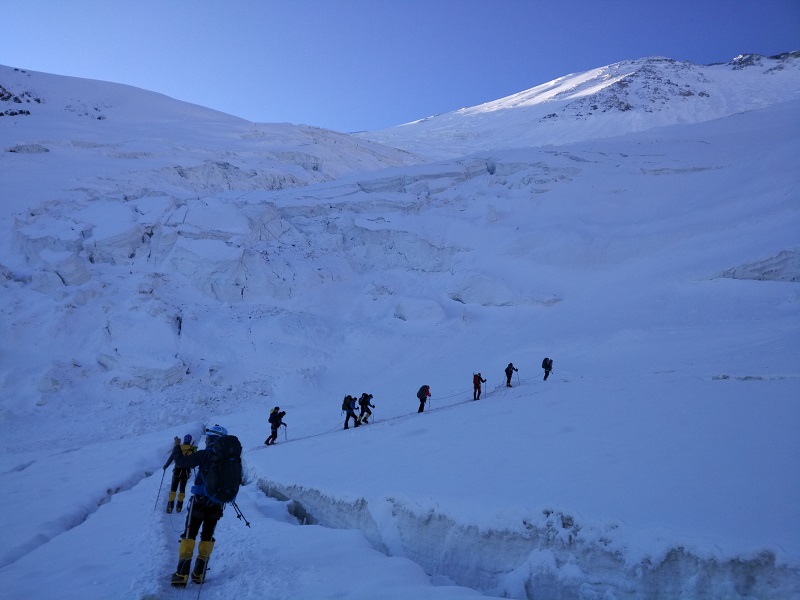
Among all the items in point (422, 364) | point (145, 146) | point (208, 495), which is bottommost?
point (422, 364)

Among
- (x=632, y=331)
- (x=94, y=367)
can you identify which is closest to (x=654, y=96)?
(x=632, y=331)

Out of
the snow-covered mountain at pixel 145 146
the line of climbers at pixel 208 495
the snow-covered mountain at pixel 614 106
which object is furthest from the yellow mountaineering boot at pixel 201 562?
the snow-covered mountain at pixel 614 106

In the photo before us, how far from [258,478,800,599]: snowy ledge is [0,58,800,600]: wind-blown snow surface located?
0.08ft

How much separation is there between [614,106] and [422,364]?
226 feet

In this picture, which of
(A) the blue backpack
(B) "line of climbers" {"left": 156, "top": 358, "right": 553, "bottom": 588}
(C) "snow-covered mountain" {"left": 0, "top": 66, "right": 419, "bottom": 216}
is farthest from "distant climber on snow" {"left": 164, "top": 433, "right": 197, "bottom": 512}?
(C) "snow-covered mountain" {"left": 0, "top": 66, "right": 419, "bottom": 216}

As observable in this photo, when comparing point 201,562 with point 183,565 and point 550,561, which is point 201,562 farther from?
point 550,561

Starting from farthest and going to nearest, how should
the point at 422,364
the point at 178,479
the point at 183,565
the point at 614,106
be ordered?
the point at 614,106
the point at 422,364
the point at 178,479
the point at 183,565

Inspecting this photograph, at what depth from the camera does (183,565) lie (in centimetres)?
473

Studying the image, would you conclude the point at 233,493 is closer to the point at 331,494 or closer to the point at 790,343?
the point at 331,494

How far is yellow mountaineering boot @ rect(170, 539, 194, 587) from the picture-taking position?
465 cm

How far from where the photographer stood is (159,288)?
22844 millimetres

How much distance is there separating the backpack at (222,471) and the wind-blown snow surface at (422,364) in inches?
33.3

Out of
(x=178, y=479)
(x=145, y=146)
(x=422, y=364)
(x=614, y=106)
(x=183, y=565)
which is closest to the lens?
(x=183, y=565)

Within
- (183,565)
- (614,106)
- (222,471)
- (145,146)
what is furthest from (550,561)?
(614,106)
